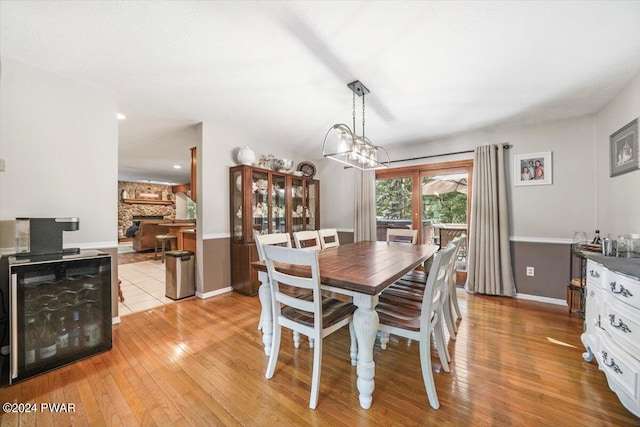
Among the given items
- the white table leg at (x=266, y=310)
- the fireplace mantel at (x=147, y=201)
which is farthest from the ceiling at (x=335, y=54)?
the fireplace mantel at (x=147, y=201)

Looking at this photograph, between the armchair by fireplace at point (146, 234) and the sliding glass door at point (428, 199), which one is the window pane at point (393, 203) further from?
the armchair by fireplace at point (146, 234)

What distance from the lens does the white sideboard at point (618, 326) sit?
1259 millimetres

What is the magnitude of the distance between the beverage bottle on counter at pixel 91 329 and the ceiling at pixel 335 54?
199 cm

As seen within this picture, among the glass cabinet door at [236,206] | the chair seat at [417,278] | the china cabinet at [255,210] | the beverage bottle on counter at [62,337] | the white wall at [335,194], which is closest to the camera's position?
the beverage bottle on counter at [62,337]

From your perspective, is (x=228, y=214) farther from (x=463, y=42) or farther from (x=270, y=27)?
(x=463, y=42)

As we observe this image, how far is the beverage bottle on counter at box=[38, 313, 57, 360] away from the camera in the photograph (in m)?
1.72

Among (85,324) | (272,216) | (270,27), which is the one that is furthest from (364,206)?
(85,324)

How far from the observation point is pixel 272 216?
3.90 metres

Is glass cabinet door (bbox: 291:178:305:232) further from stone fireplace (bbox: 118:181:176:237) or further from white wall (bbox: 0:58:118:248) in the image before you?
stone fireplace (bbox: 118:181:176:237)

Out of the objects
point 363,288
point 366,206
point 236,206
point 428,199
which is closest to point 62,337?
point 236,206

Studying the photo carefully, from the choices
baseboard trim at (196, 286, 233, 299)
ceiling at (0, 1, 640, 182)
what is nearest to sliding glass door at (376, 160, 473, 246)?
ceiling at (0, 1, 640, 182)

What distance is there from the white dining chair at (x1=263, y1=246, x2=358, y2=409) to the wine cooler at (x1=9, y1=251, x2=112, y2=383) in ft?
4.91

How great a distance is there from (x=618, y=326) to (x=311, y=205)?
387cm

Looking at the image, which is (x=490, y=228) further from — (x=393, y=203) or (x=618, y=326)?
(x=618, y=326)
